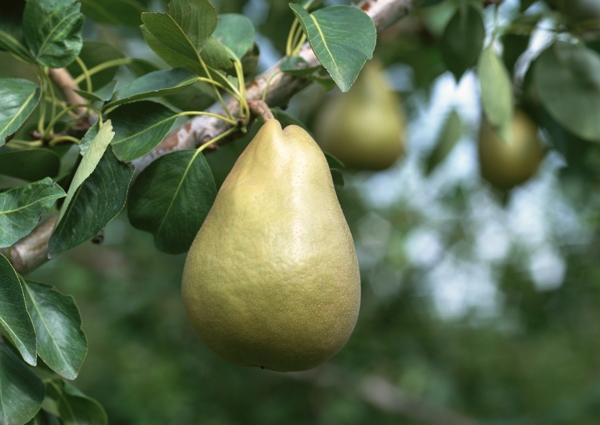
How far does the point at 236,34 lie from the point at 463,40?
48cm

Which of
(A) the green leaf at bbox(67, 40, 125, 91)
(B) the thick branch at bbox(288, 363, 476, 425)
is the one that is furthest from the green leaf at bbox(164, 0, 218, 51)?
(B) the thick branch at bbox(288, 363, 476, 425)

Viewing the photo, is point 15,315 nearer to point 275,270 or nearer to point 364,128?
point 275,270

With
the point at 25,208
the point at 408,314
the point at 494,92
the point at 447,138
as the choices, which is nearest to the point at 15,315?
the point at 25,208

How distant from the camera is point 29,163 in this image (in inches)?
27.5

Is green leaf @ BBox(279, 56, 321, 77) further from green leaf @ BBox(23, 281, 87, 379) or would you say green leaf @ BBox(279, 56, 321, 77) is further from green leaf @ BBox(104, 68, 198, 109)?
green leaf @ BBox(23, 281, 87, 379)

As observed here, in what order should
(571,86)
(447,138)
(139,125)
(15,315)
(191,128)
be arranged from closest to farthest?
(15,315) → (139,125) → (191,128) → (571,86) → (447,138)

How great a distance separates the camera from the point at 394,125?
156 centimetres

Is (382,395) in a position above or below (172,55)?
below

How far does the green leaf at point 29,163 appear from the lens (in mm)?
677

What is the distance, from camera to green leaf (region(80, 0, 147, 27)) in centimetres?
87

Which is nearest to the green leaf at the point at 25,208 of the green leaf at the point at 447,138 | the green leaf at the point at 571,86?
the green leaf at the point at 571,86

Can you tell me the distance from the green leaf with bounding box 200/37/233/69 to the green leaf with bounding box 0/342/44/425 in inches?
14.6

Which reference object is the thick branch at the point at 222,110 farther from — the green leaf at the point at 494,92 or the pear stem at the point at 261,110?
the green leaf at the point at 494,92

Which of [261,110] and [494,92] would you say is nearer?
[261,110]
